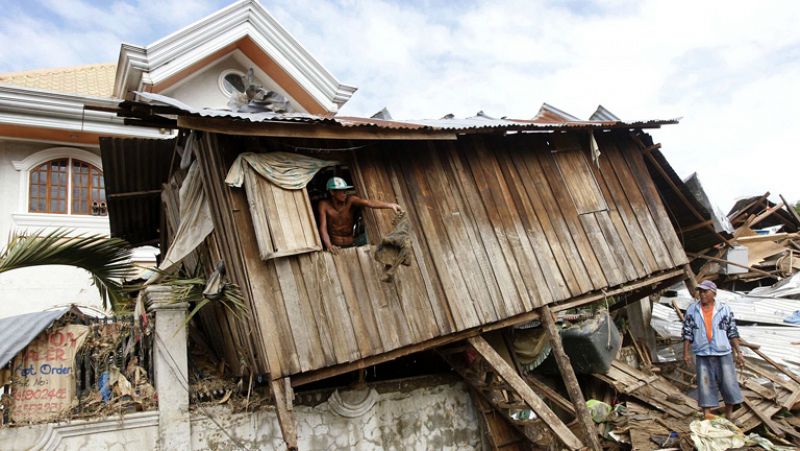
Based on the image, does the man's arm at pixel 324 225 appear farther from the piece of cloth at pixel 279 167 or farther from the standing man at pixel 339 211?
the piece of cloth at pixel 279 167

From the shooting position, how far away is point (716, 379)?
743 centimetres

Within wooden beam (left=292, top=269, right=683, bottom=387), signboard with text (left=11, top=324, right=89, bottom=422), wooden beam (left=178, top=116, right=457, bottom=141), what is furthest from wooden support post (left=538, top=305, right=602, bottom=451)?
signboard with text (left=11, top=324, right=89, bottom=422)

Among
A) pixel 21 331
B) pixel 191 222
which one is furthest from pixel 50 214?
pixel 21 331

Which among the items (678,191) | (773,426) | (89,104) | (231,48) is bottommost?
(773,426)

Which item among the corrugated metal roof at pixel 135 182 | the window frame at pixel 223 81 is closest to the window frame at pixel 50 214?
the corrugated metal roof at pixel 135 182

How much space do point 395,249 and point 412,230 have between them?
77 centimetres

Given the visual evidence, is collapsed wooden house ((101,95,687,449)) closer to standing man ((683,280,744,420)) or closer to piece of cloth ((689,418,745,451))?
standing man ((683,280,744,420))

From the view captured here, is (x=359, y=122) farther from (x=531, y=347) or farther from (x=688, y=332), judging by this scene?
(x=688, y=332)

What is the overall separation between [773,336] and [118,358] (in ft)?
37.8

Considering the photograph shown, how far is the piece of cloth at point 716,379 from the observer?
729cm

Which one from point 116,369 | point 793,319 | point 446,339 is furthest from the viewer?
point 793,319

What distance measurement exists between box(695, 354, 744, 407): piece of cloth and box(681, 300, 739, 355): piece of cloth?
0.35 feet

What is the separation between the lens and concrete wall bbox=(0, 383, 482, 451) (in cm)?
565

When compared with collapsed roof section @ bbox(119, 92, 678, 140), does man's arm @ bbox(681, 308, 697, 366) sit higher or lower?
lower
